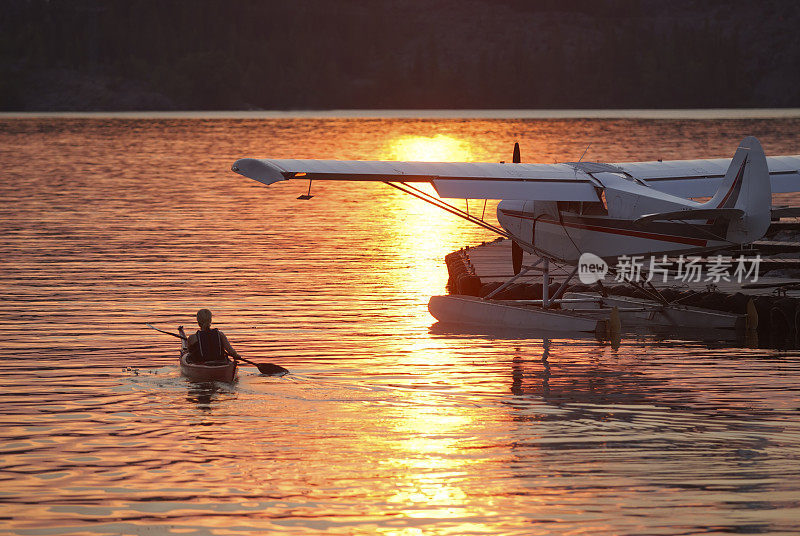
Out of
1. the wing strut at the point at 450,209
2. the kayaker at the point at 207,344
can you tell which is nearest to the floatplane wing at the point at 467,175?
the wing strut at the point at 450,209

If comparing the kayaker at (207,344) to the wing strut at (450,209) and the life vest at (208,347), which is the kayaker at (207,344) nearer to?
the life vest at (208,347)

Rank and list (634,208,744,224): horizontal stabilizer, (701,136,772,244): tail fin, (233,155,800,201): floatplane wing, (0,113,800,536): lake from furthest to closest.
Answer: (233,155,800,201): floatplane wing < (701,136,772,244): tail fin < (634,208,744,224): horizontal stabilizer < (0,113,800,536): lake

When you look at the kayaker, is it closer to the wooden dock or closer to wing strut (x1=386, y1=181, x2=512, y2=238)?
wing strut (x1=386, y1=181, x2=512, y2=238)

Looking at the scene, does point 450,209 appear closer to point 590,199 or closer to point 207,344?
point 590,199

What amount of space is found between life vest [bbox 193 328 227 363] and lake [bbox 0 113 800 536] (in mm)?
372

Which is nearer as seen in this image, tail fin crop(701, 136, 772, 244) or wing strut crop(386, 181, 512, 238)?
tail fin crop(701, 136, 772, 244)

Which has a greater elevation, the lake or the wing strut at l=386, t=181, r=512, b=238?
the wing strut at l=386, t=181, r=512, b=238

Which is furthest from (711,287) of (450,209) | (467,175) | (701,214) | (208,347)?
(208,347)

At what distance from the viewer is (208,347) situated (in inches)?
621

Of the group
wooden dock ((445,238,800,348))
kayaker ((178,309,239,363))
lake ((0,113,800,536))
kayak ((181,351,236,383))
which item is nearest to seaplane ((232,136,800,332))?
wooden dock ((445,238,800,348))

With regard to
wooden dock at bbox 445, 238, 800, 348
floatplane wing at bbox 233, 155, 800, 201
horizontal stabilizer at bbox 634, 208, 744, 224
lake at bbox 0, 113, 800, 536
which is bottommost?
lake at bbox 0, 113, 800, 536

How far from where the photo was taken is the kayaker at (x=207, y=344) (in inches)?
620

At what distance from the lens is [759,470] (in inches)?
470

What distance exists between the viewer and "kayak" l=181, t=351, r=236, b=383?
15727 millimetres
